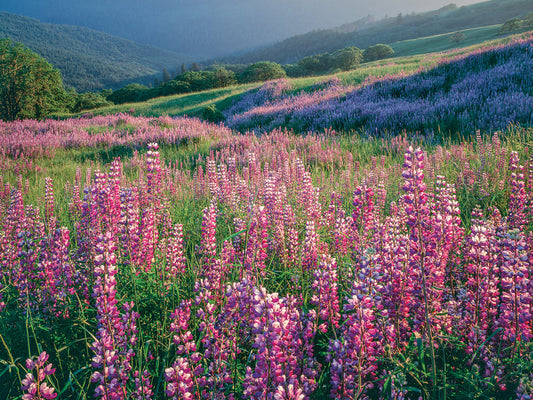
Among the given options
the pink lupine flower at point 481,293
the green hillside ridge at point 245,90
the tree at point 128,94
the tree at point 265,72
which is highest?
the tree at point 128,94

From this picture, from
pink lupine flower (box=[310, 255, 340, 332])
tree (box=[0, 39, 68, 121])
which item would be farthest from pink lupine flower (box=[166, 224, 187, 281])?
tree (box=[0, 39, 68, 121])

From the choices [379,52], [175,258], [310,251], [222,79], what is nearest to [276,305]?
[310,251]

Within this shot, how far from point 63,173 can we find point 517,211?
1012 centimetres

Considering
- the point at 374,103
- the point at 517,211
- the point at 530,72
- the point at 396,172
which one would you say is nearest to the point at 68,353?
the point at 517,211

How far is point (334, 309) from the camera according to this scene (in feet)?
6.75

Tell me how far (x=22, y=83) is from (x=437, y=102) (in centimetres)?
5062

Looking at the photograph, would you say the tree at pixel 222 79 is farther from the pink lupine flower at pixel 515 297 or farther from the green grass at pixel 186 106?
the pink lupine flower at pixel 515 297

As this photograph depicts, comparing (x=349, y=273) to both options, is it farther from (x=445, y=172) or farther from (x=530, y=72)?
(x=530, y=72)

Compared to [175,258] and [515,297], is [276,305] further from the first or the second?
[175,258]

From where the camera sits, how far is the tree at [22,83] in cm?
4069

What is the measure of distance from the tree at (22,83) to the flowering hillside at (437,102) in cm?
4013

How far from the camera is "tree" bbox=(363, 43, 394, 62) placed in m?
65.4

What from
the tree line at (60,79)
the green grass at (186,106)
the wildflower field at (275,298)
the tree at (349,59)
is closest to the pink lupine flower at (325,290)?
the wildflower field at (275,298)

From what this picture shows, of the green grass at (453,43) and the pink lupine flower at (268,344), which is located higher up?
the green grass at (453,43)
